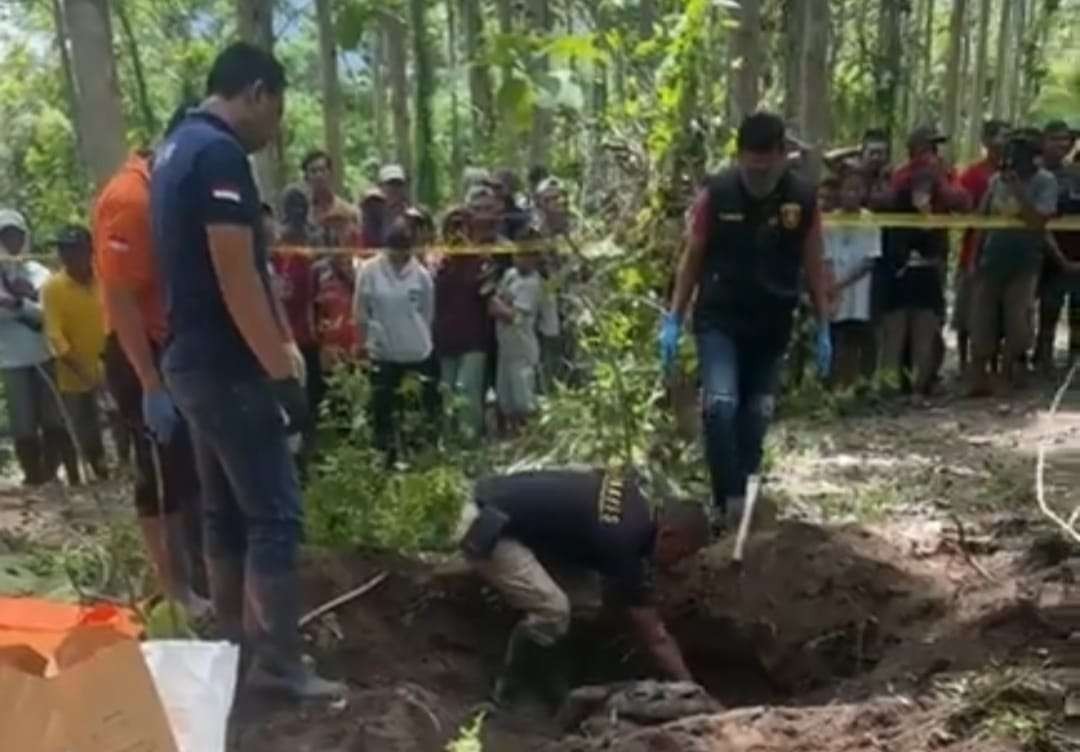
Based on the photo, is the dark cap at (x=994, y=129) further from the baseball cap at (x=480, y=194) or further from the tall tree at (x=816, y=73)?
the baseball cap at (x=480, y=194)

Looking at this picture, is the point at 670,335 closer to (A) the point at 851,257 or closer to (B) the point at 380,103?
(A) the point at 851,257

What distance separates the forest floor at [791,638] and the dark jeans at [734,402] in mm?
316

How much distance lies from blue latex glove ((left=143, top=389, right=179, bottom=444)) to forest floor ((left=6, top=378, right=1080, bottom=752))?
0.92 metres

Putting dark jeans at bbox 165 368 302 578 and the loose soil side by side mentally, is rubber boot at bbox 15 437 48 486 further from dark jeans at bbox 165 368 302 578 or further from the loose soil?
dark jeans at bbox 165 368 302 578

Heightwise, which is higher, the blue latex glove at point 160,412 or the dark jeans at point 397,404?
the blue latex glove at point 160,412

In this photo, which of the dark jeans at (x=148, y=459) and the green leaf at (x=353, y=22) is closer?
the green leaf at (x=353, y=22)

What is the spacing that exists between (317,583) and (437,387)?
3.51 meters

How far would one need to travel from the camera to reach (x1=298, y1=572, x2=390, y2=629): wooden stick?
19.8 ft

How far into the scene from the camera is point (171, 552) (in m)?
5.83

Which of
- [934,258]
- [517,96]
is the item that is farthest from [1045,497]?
[517,96]

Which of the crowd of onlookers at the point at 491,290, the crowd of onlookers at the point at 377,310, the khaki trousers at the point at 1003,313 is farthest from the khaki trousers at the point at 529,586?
the khaki trousers at the point at 1003,313

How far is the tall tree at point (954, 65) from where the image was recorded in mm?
26625

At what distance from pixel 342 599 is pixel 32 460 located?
186 inches

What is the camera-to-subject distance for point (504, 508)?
232 inches
